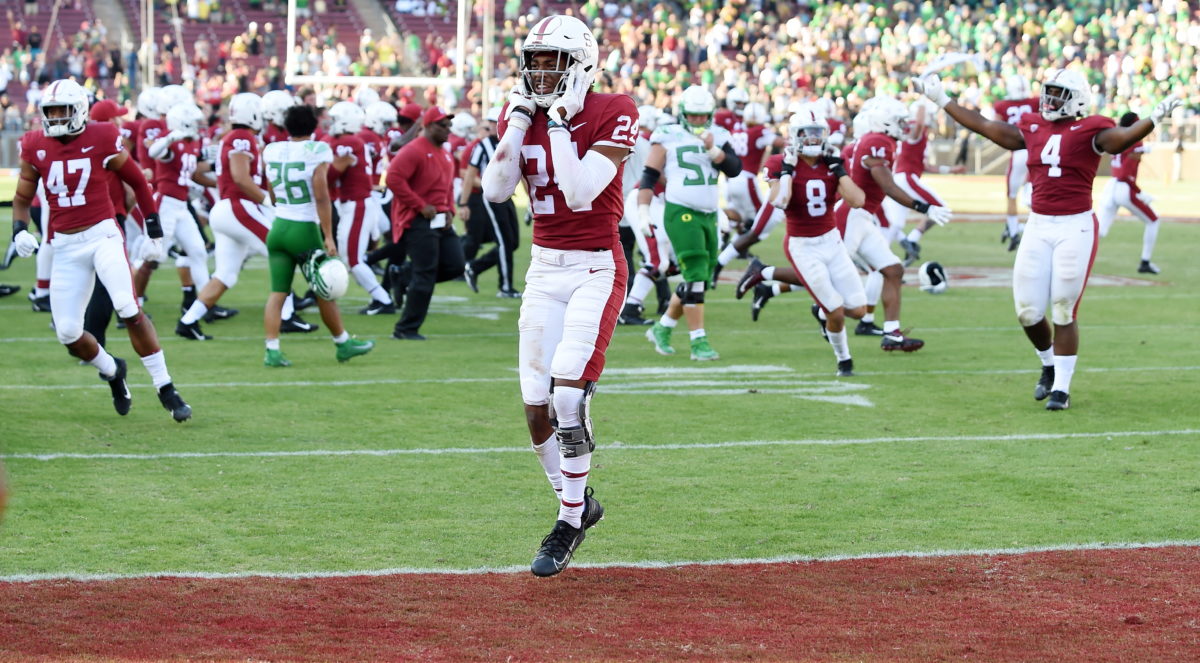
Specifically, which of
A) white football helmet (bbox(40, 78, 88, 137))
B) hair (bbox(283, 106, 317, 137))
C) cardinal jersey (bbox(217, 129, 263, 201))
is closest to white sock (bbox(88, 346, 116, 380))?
white football helmet (bbox(40, 78, 88, 137))

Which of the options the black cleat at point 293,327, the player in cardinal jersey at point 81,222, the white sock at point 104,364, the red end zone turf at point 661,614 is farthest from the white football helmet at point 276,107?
the red end zone turf at point 661,614

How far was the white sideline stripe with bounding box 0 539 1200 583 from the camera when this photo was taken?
209 inches

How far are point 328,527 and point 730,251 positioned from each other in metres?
8.82

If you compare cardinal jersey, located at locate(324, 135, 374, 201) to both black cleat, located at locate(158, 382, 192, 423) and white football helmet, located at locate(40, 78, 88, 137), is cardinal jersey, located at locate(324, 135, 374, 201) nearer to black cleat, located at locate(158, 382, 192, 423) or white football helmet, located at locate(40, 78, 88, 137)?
white football helmet, located at locate(40, 78, 88, 137)

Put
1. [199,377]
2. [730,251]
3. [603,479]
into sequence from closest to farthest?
[603,479]
[199,377]
[730,251]

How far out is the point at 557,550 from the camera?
17.6 feet

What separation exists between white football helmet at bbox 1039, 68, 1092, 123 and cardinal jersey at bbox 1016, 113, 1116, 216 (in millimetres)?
69

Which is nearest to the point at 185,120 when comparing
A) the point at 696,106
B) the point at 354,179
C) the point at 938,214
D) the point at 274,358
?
the point at 354,179

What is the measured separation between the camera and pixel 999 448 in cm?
770

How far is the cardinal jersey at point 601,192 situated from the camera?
5.46 metres

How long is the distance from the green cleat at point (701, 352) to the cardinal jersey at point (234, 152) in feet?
11.0

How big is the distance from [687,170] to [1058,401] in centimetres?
326

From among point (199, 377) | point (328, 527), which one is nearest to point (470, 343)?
point (199, 377)

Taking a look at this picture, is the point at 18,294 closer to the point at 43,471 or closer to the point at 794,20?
the point at 43,471
